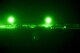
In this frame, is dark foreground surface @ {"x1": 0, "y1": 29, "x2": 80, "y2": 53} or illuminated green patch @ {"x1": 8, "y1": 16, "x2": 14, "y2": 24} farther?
illuminated green patch @ {"x1": 8, "y1": 16, "x2": 14, "y2": 24}

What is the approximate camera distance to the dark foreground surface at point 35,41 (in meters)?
2.74

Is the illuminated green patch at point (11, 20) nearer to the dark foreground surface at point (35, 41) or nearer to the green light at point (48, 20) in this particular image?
the dark foreground surface at point (35, 41)

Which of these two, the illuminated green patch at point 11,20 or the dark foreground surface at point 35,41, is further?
the illuminated green patch at point 11,20

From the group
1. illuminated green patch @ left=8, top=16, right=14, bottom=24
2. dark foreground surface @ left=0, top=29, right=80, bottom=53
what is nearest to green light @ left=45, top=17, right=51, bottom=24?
dark foreground surface @ left=0, top=29, right=80, bottom=53

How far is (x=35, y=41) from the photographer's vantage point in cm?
278

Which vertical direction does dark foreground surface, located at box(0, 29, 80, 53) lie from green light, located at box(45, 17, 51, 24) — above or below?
below

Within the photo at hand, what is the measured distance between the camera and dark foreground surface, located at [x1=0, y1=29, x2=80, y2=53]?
2742 mm

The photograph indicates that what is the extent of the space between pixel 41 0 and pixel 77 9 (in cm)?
55

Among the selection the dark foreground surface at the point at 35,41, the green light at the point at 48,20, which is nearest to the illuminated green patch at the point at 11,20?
the dark foreground surface at the point at 35,41

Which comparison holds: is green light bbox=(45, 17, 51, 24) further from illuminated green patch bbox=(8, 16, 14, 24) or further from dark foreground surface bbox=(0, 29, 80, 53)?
illuminated green patch bbox=(8, 16, 14, 24)

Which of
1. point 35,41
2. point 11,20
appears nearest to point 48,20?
point 35,41

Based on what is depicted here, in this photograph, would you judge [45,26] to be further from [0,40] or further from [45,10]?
[0,40]

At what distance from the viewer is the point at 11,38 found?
2.76 metres

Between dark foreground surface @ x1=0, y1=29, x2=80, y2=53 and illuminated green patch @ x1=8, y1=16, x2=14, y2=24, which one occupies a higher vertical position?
illuminated green patch @ x1=8, y1=16, x2=14, y2=24
